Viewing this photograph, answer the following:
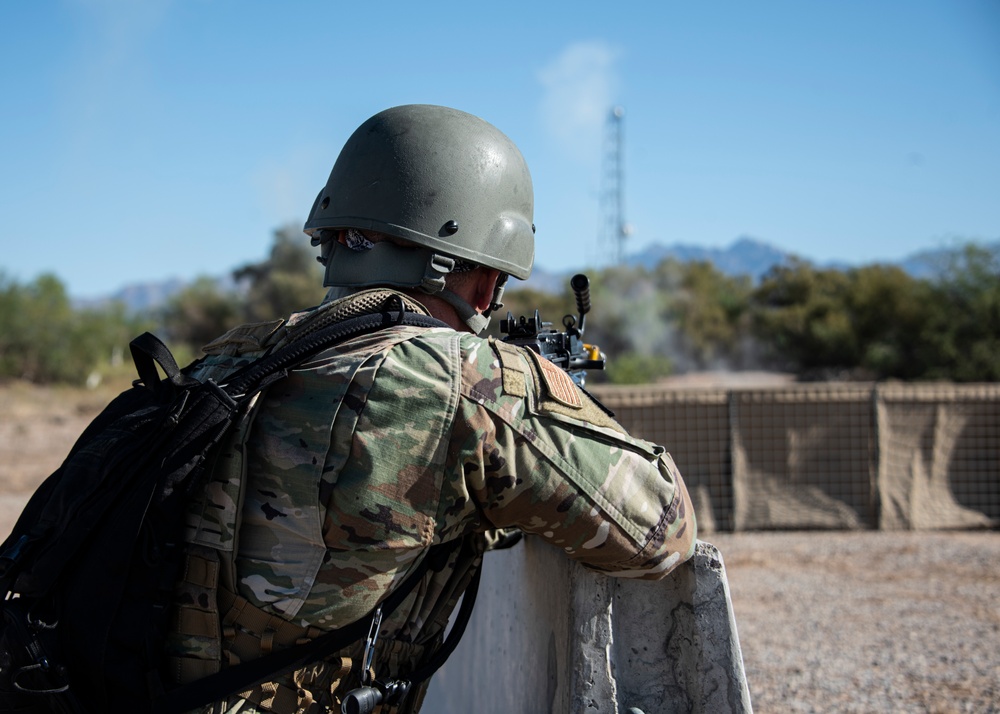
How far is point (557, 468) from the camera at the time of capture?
69.4 inches

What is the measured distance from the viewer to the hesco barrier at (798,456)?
952 cm

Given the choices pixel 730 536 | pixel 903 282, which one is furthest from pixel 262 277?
pixel 730 536

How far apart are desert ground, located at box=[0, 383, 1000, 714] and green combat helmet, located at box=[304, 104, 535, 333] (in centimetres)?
332

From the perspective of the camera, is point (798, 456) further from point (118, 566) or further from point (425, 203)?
point (118, 566)

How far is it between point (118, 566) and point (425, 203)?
110 centimetres

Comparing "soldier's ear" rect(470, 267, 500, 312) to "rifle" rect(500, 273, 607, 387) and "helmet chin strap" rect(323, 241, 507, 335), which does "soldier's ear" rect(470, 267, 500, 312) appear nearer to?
"helmet chin strap" rect(323, 241, 507, 335)

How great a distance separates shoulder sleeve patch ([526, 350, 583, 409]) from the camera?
5.91 feet

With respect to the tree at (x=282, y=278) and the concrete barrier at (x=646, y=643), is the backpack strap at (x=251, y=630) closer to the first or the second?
the concrete barrier at (x=646, y=643)

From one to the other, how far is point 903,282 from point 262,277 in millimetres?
23683

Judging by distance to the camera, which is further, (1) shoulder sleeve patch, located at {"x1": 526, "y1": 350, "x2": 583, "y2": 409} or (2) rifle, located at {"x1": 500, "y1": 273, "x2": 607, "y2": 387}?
(2) rifle, located at {"x1": 500, "y1": 273, "x2": 607, "y2": 387}

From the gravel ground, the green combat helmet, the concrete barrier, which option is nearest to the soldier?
the concrete barrier

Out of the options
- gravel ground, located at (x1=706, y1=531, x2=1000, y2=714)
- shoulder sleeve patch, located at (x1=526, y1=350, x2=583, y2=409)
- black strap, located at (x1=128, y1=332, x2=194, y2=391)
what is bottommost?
gravel ground, located at (x1=706, y1=531, x2=1000, y2=714)

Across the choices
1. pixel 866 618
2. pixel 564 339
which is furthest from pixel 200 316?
pixel 564 339

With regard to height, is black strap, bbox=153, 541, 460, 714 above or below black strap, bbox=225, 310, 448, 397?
below
